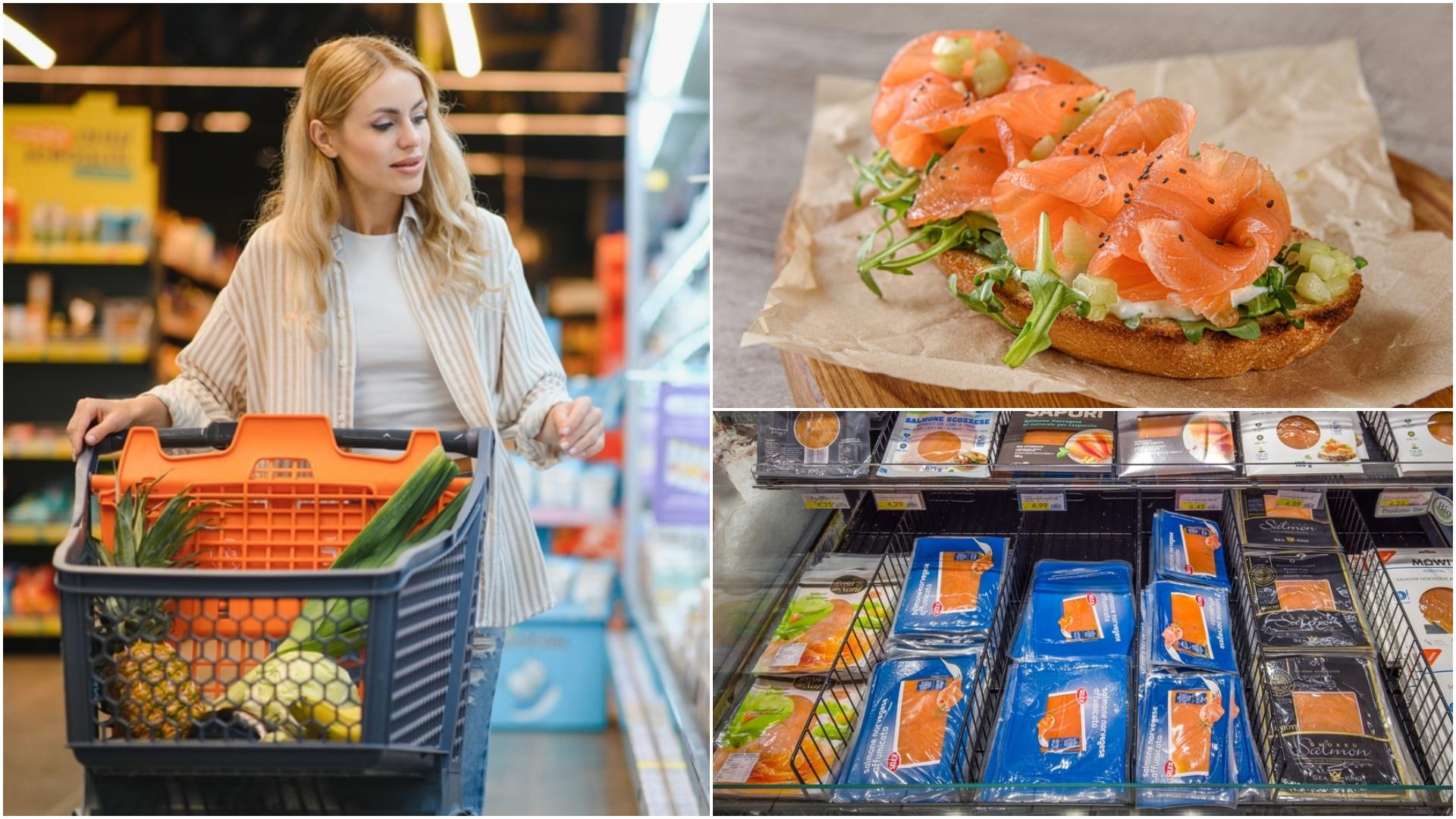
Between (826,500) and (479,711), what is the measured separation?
64 cm

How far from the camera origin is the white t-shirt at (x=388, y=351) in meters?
1.75

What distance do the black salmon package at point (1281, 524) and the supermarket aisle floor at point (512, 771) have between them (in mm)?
2009

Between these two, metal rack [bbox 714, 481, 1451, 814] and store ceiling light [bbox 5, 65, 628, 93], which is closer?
metal rack [bbox 714, 481, 1451, 814]

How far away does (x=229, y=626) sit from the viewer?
4.53 ft

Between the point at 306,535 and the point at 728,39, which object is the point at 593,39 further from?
the point at 306,535

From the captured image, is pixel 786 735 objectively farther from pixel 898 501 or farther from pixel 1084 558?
pixel 1084 558

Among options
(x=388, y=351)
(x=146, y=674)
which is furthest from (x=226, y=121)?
(x=146, y=674)

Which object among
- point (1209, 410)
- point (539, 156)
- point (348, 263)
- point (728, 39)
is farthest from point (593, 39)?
point (1209, 410)

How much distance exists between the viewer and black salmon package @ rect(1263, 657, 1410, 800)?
1.62 m

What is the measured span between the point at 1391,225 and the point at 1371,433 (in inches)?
27.5

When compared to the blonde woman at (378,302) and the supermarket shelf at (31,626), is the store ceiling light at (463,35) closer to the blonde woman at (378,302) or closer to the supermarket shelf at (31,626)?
the blonde woman at (378,302)

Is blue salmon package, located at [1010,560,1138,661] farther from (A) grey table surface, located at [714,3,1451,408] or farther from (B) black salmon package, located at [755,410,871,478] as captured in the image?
(A) grey table surface, located at [714,3,1451,408]

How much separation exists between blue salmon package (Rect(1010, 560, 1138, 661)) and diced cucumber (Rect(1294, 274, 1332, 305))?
52cm

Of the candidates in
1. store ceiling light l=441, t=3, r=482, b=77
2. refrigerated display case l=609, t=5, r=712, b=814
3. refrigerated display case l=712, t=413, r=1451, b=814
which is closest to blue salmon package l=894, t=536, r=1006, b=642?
refrigerated display case l=712, t=413, r=1451, b=814
